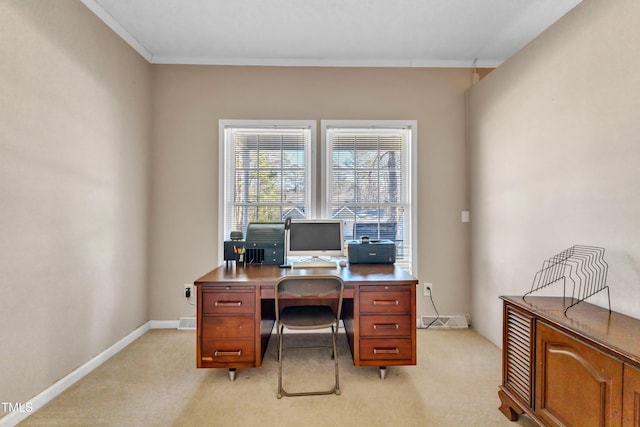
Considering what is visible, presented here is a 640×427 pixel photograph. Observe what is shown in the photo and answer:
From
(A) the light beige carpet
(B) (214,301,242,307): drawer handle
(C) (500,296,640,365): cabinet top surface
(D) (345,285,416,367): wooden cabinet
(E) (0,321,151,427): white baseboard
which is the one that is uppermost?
(C) (500,296,640,365): cabinet top surface

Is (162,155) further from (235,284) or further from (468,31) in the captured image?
(468,31)

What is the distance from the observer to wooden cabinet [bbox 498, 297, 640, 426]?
1229 millimetres

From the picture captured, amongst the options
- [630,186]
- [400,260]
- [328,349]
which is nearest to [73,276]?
[328,349]

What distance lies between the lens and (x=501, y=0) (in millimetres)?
2367

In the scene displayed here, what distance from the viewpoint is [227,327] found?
2.19 meters

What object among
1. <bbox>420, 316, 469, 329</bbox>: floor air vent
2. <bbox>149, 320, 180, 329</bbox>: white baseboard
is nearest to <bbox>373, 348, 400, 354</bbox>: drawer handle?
<bbox>420, 316, 469, 329</bbox>: floor air vent

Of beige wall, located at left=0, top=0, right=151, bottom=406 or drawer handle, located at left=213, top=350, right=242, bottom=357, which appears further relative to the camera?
drawer handle, located at left=213, top=350, right=242, bottom=357

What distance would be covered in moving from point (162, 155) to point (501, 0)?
11.0 ft

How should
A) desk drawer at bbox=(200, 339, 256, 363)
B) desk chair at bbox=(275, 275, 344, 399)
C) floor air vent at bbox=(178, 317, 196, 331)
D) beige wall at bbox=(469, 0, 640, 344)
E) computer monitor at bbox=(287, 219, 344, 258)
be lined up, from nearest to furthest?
beige wall at bbox=(469, 0, 640, 344) < desk chair at bbox=(275, 275, 344, 399) < desk drawer at bbox=(200, 339, 256, 363) < computer monitor at bbox=(287, 219, 344, 258) < floor air vent at bbox=(178, 317, 196, 331)

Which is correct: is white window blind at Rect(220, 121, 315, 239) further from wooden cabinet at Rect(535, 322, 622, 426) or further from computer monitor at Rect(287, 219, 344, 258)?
wooden cabinet at Rect(535, 322, 622, 426)

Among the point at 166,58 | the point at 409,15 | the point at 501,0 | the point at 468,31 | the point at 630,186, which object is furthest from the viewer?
the point at 166,58

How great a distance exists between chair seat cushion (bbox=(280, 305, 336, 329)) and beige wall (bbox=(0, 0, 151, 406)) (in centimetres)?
154

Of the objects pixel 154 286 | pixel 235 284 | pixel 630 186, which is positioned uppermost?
pixel 630 186

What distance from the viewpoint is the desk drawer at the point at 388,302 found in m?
2.23
